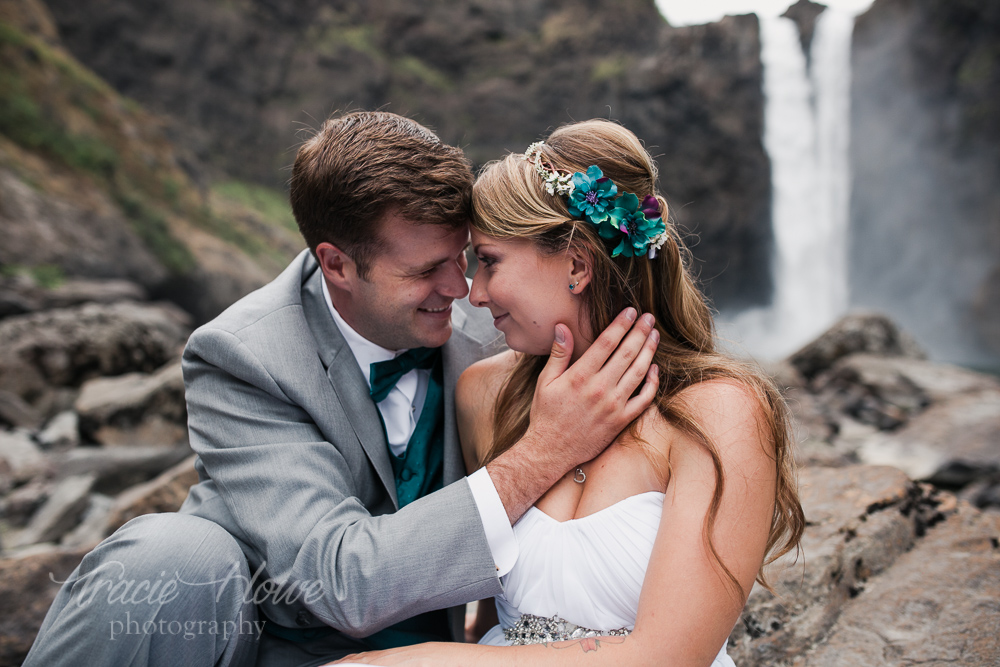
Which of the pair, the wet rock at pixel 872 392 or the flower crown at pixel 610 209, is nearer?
Result: the flower crown at pixel 610 209

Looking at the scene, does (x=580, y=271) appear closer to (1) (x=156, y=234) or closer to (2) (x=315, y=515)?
(2) (x=315, y=515)

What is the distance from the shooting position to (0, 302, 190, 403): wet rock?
699cm

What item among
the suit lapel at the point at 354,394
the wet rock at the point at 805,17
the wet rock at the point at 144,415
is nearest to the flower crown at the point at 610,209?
the suit lapel at the point at 354,394

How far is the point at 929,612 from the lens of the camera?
2371mm

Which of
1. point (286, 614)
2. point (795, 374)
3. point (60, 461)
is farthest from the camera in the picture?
point (795, 374)

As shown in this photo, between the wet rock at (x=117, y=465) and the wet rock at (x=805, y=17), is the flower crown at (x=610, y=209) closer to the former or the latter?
the wet rock at (x=117, y=465)

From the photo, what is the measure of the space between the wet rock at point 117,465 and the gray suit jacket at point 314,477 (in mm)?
3743

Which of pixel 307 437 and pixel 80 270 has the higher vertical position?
pixel 307 437

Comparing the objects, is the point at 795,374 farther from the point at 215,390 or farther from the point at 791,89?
the point at 791,89

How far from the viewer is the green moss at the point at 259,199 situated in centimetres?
2234

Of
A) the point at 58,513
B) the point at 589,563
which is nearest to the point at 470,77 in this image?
the point at 58,513

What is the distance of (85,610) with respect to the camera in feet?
6.10

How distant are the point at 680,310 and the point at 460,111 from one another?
26682mm

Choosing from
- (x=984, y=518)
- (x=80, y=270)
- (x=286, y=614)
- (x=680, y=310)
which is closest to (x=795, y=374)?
(x=984, y=518)
